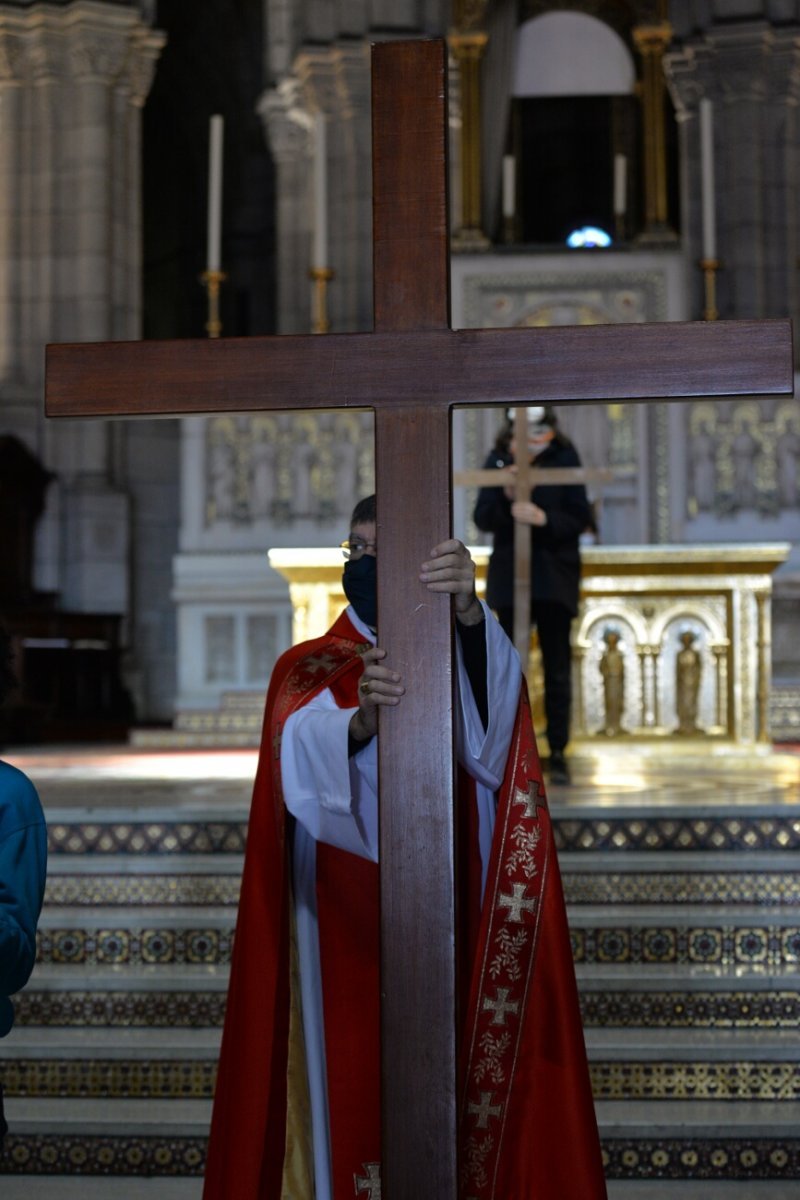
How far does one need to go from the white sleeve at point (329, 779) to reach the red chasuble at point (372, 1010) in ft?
0.32

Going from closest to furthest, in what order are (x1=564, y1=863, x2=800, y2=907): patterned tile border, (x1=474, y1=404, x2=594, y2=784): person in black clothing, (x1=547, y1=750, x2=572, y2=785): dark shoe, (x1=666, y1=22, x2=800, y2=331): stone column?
(x1=564, y1=863, x2=800, y2=907): patterned tile border → (x1=547, y1=750, x2=572, y2=785): dark shoe → (x1=474, y1=404, x2=594, y2=784): person in black clothing → (x1=666, y1=22, x2=800, y2=331): stone column

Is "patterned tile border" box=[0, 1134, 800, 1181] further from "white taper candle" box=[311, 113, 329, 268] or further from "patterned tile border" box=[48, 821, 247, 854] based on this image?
"white taper candle" box=[311, 113, 329, 268]

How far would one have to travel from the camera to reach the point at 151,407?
2525mm

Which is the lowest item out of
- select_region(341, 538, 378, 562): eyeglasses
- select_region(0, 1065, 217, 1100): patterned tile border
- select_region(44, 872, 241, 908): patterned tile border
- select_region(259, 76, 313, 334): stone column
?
select_region(0, 1065, 217, 1100): patterned tile border

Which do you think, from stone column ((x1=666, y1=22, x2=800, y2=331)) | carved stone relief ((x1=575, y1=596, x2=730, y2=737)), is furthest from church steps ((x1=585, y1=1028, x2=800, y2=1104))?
stone column ((x1=666, y1=22, x2=800, y2=331))

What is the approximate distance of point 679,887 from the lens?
16.2ft

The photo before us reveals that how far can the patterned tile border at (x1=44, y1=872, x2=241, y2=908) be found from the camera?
496 centimetres

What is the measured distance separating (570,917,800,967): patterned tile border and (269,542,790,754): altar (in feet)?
10.1

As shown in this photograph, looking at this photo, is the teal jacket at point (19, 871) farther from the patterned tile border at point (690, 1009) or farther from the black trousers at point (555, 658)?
the black trousers at point (555, 658)

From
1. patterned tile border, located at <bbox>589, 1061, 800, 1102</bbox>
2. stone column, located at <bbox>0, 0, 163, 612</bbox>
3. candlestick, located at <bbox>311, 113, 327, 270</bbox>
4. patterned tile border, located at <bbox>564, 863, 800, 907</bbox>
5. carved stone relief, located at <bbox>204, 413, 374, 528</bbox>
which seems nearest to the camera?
patterned tile border, located at <bbox>589, 1061, 800, 1102</bbox>

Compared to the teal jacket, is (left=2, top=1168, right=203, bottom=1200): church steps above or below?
below

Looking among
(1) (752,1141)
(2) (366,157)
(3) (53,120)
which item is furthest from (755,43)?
(1) (752,1141)

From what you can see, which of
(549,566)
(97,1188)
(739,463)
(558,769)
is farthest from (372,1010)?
(739,463)

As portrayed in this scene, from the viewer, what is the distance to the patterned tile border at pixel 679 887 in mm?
4934
